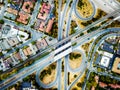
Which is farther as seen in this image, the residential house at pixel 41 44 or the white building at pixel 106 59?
the residential house at pixel 41 44

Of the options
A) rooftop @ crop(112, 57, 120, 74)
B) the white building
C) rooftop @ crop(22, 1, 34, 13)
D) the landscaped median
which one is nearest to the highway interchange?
the landscaped median

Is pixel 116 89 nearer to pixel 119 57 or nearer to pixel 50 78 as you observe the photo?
pixel 119 57

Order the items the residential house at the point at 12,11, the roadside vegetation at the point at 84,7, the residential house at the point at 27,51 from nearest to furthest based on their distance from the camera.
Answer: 1. the residential house at the point at 27,51
2. the residential house at the point at 12,11
3. the roadside vegetation at the point at 84,7

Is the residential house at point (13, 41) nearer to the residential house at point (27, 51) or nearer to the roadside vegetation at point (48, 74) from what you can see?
the residential house at point (27, 51)

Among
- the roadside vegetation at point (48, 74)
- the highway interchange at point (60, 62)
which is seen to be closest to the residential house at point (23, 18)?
the highway interchange at point (60, 62)

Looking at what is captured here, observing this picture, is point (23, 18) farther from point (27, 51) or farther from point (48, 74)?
point (48, 74)

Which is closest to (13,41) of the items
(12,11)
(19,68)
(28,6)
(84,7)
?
(19,68)

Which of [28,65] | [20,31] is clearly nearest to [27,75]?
[28,65]

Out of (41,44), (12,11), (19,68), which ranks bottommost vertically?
(19,68)

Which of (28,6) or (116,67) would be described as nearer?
(116,67)

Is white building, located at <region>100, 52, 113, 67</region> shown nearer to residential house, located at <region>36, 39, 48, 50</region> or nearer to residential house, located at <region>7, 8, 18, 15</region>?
residential house, located at <region>36, 39, 48, 50</region>

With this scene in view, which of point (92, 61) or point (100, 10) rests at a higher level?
point (100, 10)
